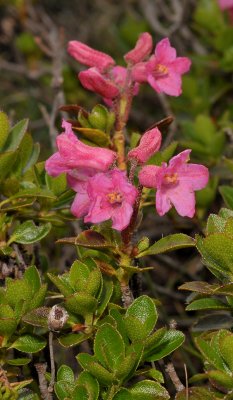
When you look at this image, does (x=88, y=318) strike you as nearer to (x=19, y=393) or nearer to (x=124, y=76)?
(x=19, y=393)

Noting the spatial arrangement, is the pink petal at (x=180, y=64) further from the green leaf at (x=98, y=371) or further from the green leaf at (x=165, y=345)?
the green leaf at (x=98, y=371)

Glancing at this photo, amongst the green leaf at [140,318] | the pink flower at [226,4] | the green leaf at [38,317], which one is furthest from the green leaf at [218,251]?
the pink flower at [226,4]

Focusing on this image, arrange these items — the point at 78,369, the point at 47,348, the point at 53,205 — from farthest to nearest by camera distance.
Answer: the point at 78,369, the point at 53,205, the point at 47,348

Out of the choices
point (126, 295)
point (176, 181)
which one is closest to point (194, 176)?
point (176, 181)

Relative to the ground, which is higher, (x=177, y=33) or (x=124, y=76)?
(x=124, y=76)

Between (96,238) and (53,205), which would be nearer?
(96,238)

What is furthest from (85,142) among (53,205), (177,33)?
(177,33)
